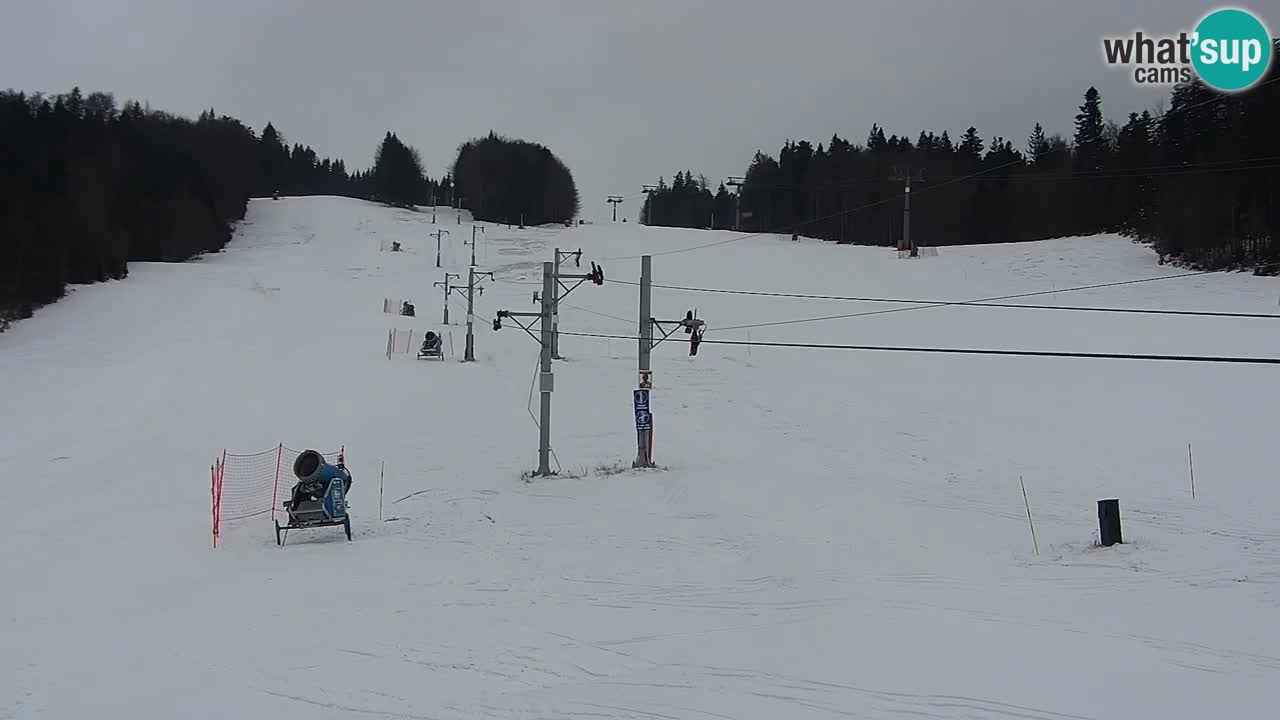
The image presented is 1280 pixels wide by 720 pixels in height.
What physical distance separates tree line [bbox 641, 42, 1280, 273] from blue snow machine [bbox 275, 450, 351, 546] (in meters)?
38.2

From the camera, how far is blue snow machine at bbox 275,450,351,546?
1516cm

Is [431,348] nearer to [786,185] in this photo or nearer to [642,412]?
[642,412]

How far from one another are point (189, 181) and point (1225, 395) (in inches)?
3270

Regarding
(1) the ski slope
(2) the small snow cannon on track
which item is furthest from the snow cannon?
(2) the small snow cannon on track

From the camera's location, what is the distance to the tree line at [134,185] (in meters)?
48.2

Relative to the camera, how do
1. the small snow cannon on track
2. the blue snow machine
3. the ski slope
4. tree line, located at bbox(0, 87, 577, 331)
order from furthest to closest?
1. tree line, located at bbox(0, 87, 577, 331)
2. the small snow cannon on track
3. the blue snow machine
4. the ski slope

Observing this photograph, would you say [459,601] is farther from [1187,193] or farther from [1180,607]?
[1187,193]

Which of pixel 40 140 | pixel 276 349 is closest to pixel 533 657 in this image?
pixel 276 349

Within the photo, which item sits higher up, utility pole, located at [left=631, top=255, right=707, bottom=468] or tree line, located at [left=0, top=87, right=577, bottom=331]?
tree line, located at [left=0, top=87, right=577, bottom=331]

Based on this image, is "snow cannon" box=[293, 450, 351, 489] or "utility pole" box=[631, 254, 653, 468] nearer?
"snow cannon" box=[293, 450, 351, 489]

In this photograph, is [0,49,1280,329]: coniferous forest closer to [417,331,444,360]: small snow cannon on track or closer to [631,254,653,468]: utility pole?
[417,331,444,360]: small snow cannon on track

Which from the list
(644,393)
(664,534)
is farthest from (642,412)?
(664,534)

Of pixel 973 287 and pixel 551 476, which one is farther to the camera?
pixel 973 287

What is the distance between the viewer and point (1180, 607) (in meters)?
10.5
